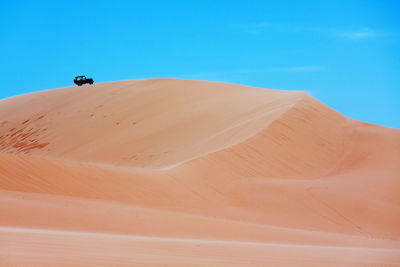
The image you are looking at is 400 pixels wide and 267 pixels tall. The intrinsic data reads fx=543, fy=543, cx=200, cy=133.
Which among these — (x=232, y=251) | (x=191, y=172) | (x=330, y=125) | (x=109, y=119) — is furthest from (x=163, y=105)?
(x=232, y=251)

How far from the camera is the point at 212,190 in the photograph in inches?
771

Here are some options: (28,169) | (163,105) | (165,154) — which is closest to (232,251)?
(28,169)

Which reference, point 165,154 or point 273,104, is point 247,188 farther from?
point 273,104

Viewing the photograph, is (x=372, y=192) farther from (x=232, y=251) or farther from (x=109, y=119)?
(x=109, y=119)

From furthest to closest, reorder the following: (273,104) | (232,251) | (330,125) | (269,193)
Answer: (273,104) < (330,125) < (269,193) < (232,251)

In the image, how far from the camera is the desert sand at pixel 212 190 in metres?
9.09

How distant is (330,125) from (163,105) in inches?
Result: 641

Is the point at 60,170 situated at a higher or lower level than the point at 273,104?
lower

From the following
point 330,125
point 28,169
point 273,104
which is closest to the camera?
point 28,169

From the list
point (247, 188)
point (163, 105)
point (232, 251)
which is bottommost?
point (232, 251)

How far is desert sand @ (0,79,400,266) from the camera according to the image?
909 centimetres

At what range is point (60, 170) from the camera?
17297mm

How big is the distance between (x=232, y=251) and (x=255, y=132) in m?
16.5

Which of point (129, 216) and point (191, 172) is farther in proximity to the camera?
point (191, 172)
